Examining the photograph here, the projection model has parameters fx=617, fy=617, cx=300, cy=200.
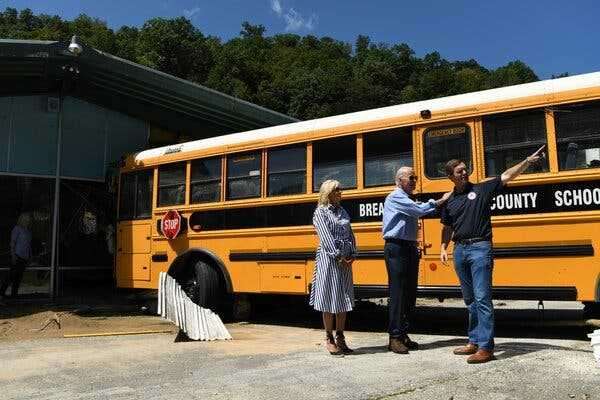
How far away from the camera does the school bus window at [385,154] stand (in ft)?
23.0

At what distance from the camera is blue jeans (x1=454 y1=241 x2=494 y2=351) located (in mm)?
5070

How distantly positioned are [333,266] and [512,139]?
92.3 inches

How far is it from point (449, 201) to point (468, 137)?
143 centimetres

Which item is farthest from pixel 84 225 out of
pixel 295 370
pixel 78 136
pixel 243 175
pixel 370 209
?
pixel 295 370

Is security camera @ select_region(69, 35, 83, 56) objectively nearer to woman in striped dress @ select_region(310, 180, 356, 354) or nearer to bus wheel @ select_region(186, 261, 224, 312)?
bus wheel @ select_region(186, 261, 224, 312)

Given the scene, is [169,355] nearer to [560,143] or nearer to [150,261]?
[150,261]

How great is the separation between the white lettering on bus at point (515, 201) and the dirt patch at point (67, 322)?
4.38 metres

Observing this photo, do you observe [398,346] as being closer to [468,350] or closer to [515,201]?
[468,350]

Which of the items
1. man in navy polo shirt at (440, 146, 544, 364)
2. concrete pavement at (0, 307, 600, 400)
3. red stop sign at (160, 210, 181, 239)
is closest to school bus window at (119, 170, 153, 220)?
red stop sign at (160, 210, 181, 239)

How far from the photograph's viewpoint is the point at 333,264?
226 inches

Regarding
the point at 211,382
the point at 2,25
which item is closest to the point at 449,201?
the point at 211,382

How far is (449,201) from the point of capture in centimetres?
547

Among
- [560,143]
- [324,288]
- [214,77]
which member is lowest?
[324,288]

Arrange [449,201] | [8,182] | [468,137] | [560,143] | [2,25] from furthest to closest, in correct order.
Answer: [2,25] < [8,182] < [468,137] < [560,143] < [449,201]
